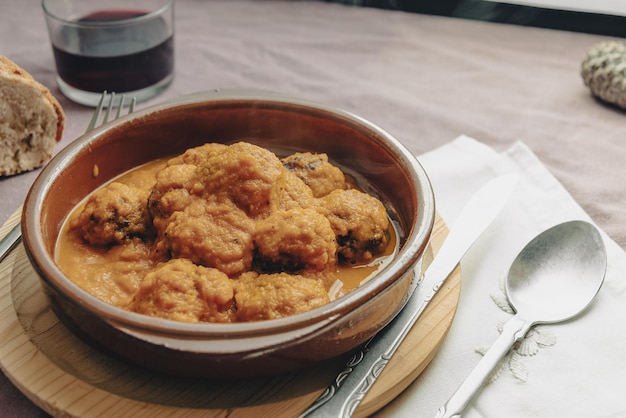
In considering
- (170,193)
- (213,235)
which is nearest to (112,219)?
(170,193)

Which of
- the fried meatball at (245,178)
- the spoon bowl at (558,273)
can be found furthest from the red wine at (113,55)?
the spoon bowl at (558,273)

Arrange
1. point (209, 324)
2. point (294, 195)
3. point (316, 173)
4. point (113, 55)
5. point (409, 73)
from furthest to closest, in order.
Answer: point (409, 73)
point (113, 55)
point (316, 173)
point (294, 195)
point (209, 324)

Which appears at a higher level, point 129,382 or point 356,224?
point 356,224

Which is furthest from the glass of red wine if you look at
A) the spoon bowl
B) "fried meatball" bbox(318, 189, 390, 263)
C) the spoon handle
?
the spoon handle

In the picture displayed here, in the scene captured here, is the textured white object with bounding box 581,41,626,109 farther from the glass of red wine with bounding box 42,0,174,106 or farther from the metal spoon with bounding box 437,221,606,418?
the glass of red wine with bounding box 42,0,174,106

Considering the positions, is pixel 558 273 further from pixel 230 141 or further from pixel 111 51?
pixel 111 51

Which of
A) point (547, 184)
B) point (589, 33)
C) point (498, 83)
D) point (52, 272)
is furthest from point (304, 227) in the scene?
point (589, 33)
